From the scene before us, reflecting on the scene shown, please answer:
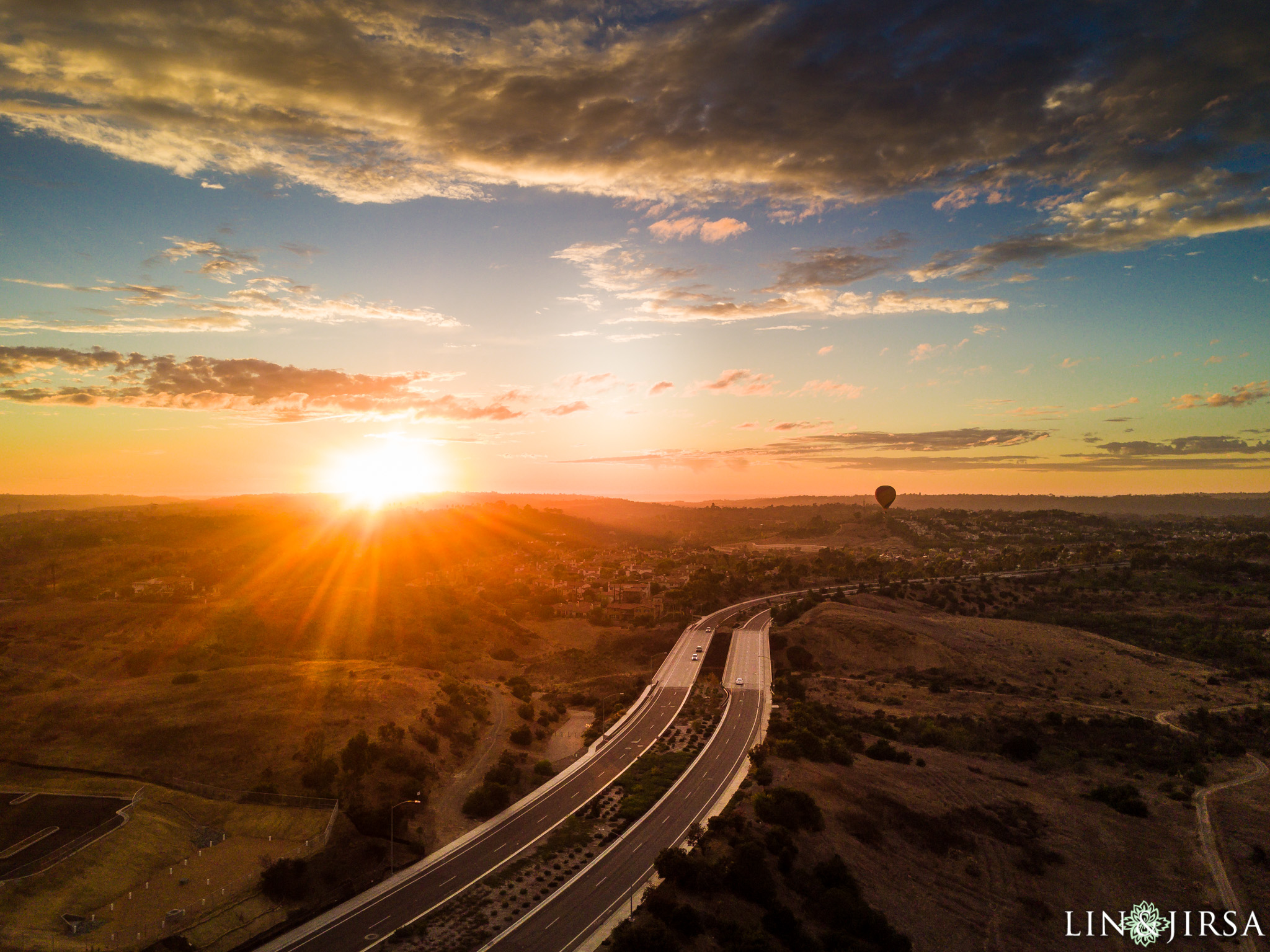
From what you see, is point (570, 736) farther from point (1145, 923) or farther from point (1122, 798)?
point (1122, 798)

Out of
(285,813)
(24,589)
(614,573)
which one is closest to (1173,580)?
(614,573)

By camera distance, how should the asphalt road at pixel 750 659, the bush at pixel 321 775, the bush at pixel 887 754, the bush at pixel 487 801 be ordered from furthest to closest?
the asphalt road at pixel 750 659, the bush at pixel 887 754, the bush at pixel 321 775, the bush at pixel 487 801

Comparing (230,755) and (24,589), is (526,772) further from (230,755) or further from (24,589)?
(24,589)

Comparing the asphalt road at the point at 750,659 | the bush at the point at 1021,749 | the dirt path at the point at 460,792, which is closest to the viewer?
the dirt path at the point at 460,792

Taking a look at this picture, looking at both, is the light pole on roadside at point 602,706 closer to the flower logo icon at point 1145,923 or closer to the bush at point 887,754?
the bush at point 887,754

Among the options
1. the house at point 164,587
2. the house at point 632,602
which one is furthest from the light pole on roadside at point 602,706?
the house at point 164,587

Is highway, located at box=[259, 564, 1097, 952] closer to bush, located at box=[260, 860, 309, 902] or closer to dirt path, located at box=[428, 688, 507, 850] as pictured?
dirt path, located at box=[428, 688, 507, 850]

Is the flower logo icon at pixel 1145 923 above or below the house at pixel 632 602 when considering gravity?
above
